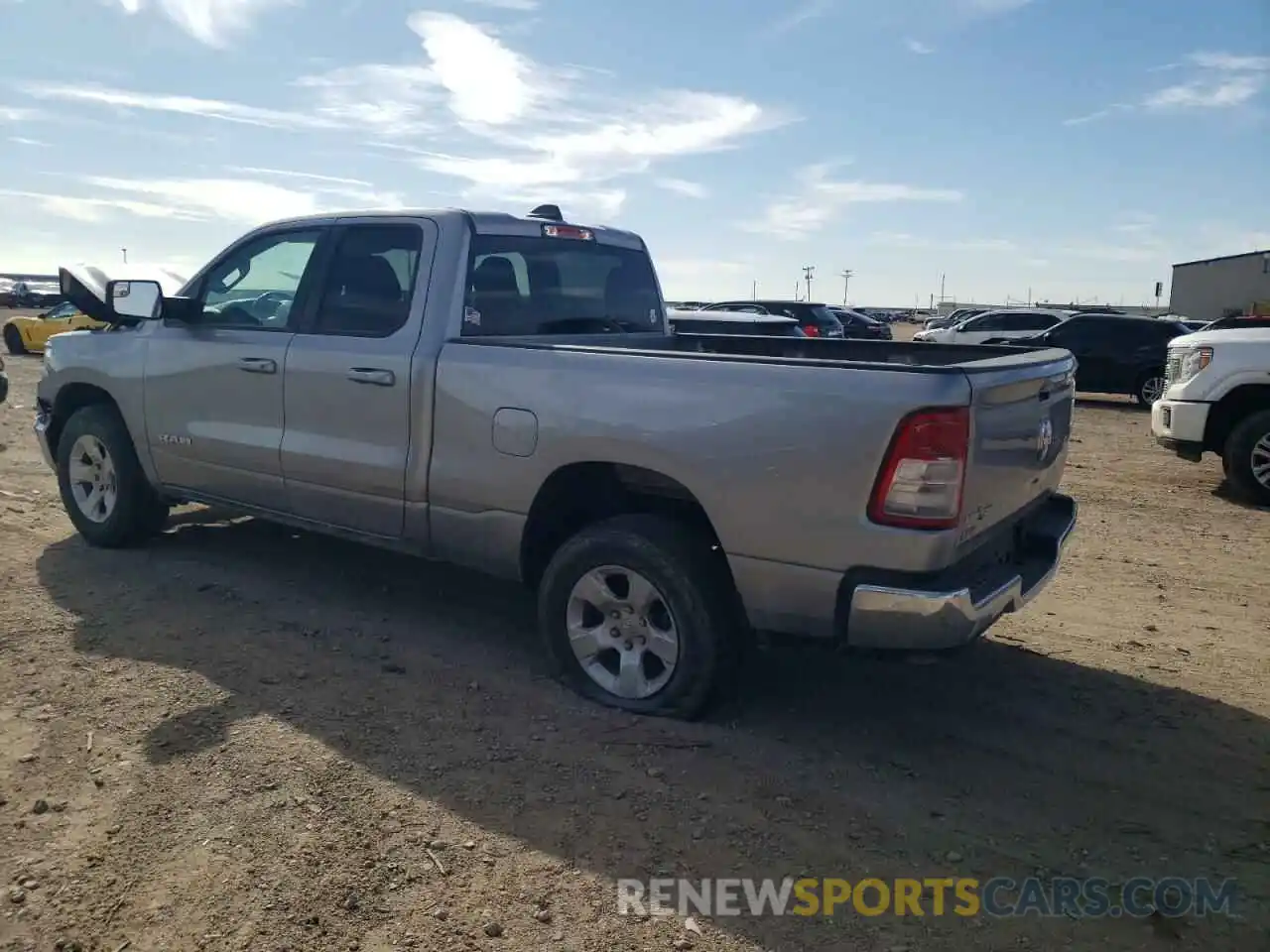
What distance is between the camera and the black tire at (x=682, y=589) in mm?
3672

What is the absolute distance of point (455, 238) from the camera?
14.9 feet

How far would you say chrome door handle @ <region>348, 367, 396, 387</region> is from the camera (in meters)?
4.45

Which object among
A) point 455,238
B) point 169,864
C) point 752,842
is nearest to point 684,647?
point 752,842

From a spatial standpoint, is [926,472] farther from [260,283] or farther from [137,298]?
[137,298]

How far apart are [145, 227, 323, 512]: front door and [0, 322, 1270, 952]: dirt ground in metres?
0.63

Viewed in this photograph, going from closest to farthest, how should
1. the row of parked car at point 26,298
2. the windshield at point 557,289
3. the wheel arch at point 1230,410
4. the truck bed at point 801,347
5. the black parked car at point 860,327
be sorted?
the truck bed at point 801,347 → the windshield at point 557,289 → the wheel arch at point 1230,410 → the black parked car at point 860,327 → the row of parked car at point 26,298

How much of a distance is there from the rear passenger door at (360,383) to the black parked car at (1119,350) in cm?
1396

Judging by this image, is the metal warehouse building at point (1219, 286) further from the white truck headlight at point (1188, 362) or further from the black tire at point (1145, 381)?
the white truck headlight at point (1188, 362)

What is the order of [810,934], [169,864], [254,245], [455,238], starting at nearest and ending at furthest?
[810,934] → [169,864] → [455,238] → [254,245]

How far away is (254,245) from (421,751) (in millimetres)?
3130

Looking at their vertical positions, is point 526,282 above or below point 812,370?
above

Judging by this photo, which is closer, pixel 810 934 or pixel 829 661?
pixel 810 934

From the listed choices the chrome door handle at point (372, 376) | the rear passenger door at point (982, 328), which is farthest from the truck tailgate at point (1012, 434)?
the rear passenger door at point (982, 328)

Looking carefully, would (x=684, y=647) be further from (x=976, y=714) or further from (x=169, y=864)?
(x=169, y=864)
